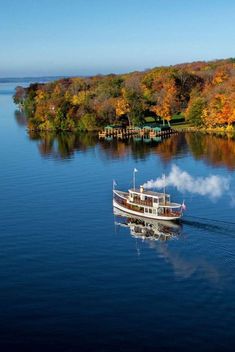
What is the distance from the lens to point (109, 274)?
50.8m

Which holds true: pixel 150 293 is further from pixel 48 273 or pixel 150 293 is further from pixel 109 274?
pixel 48 273

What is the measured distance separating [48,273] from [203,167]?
168 ft

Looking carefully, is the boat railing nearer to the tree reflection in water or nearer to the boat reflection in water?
the boat reflection in water

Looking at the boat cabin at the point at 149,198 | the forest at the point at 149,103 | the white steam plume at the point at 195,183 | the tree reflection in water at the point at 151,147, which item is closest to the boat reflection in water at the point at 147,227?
the boat cabin at the point at 149,198

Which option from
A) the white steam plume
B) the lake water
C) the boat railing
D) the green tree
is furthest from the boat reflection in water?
the green tree

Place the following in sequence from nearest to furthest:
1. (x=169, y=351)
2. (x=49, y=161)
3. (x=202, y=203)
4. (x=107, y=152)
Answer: (x=169, y=351), (x=202, y=203), (x=49, y=161), (x=107, y=152)

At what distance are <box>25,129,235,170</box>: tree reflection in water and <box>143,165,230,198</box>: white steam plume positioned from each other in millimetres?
10127

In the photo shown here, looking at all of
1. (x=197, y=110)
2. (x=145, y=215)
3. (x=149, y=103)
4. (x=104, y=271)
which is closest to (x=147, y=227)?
(x=145, y=215)

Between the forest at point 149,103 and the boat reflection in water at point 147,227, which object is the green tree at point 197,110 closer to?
the forest at point 149,103

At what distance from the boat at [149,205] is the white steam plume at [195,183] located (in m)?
4.27

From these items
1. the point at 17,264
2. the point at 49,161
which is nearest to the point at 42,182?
the point at 49,161

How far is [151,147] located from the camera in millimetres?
123312

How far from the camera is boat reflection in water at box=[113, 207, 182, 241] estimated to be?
Result: 61.9m

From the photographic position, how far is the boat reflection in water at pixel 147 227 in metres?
61.9
